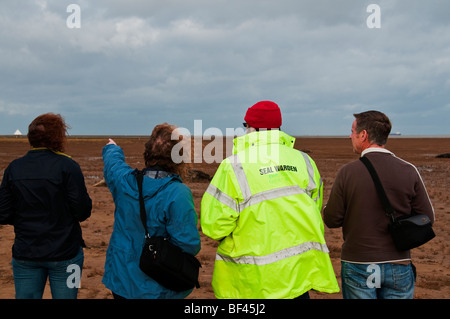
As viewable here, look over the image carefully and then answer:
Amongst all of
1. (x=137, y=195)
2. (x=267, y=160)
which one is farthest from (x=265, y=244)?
(x=137, y=195)

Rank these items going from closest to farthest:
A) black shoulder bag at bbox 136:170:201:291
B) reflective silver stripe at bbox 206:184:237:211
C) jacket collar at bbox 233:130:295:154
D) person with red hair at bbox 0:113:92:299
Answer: black shoulder bag at bbox 136:170:201:291 < reflective silver stripe at bbox 206:184:237:211 < jacket collar at bbox 233:130:295:154 < person with red hair at bbox 0:113:92:299

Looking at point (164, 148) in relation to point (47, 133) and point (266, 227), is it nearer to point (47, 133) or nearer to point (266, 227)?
point (266, 227)

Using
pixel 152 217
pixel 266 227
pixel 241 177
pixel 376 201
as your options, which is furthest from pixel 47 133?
pixel 376 201

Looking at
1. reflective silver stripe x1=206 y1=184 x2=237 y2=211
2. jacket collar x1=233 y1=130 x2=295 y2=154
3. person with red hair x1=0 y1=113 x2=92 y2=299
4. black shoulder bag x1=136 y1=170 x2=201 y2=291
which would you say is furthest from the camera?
person with red hair x1=0 y1=113 x2=92 y2=299

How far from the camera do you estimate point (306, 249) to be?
281 cm

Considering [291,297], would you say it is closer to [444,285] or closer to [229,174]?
[229,174]

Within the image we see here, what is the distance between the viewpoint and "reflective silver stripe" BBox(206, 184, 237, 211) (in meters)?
2.77

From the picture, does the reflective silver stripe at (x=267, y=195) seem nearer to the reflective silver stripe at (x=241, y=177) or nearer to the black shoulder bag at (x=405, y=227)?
the reflective silver stripe at (x=241, y=177)

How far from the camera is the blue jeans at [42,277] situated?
3.14 meters

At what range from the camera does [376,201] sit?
2.88m

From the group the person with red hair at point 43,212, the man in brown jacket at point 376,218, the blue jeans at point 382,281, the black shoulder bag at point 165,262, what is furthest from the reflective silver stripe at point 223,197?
the person with red hair at point 43,212

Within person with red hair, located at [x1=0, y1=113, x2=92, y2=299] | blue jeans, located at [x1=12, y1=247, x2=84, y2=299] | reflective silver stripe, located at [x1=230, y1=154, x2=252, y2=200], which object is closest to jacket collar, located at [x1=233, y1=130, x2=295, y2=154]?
reflective silver stripe, located at [x1=230, y1=154, x2=252, y2=200]

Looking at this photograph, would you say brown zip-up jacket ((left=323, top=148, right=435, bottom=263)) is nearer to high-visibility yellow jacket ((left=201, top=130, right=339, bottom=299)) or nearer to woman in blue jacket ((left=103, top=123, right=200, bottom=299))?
high-visibility yellow jacket ((left=201, top=130, right=339, bottom=299))

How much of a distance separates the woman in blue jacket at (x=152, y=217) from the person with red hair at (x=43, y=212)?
0.48 m
